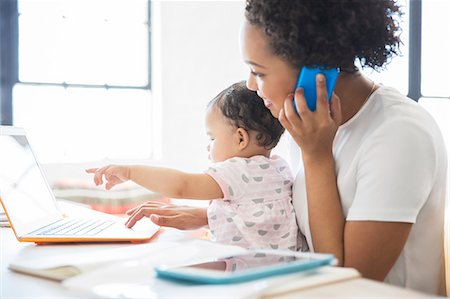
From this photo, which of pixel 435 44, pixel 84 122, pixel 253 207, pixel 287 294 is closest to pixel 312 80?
pixel 253 207

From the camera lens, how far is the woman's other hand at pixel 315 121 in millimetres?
1159

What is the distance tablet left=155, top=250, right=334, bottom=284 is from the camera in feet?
2.30

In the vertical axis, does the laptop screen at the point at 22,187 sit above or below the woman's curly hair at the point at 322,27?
below

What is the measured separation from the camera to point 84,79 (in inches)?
133

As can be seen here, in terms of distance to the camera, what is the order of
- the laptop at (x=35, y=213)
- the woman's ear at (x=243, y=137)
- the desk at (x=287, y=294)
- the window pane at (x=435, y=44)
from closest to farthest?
the desk at (x=287, y=294) < the laptop at (x=35, y=213) < the woman's ear at (x=243, y=137) < the window pane at (x=435, y=44)

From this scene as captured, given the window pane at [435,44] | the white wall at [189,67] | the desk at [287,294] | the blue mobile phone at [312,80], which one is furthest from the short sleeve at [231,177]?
the window pane at [435,44]

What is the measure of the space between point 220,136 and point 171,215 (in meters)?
0.24

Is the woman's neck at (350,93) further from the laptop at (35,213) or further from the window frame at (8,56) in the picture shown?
the window frame at (8,56)

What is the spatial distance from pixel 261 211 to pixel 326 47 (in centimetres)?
41

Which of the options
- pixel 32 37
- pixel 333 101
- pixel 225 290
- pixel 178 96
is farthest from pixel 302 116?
pixel 32 37

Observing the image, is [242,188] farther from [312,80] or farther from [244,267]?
[244,267]

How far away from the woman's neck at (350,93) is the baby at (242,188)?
230 millimetres

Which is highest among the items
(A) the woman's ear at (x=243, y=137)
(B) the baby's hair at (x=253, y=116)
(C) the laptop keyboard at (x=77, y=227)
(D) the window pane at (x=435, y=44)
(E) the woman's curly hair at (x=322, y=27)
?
(D) the window pane at (x=435, y=44)

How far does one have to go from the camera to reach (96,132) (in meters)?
3.42
